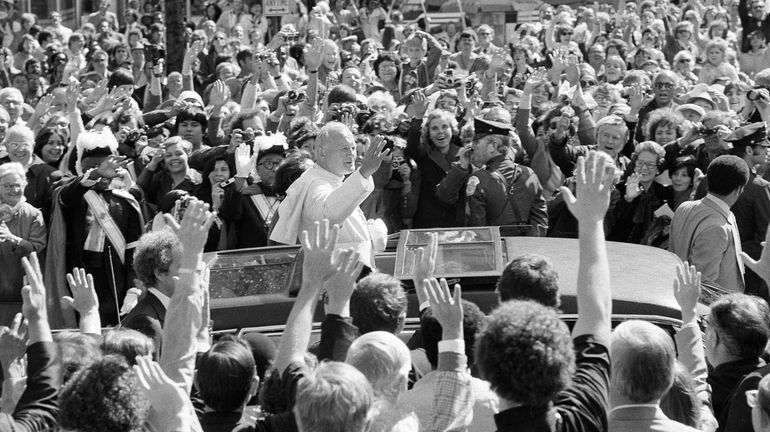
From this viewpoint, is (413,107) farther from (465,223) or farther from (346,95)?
(465,223)

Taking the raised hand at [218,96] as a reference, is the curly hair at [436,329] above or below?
above

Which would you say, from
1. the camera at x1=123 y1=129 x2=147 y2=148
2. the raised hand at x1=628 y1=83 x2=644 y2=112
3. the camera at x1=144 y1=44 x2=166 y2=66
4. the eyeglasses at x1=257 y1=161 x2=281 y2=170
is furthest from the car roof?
the camera at x1=144 y1=44 x2=166 y2=66

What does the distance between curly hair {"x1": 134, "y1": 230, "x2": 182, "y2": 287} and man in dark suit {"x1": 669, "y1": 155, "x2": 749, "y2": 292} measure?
328 cm

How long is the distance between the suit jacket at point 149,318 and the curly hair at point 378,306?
1148 millimetres

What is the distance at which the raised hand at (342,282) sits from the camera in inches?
159

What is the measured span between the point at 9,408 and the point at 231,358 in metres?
0.74

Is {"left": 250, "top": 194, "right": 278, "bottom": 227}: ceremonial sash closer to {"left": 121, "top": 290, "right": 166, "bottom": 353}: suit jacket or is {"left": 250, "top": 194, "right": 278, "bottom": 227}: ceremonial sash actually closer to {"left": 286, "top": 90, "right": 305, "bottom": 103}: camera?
{"left": 121, "top": 290, "right": 166, "bottom": 353}: suit jacket

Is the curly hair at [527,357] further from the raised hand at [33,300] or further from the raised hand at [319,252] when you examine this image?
the raised hand at [33,300]

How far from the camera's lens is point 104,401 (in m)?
3.39

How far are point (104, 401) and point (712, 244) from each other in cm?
488

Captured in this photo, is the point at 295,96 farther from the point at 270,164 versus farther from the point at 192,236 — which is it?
the point at 192,236


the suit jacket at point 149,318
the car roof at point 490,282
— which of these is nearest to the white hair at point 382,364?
the suit jacket at point 149,318

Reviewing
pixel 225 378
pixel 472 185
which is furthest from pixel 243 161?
pixel 225 378

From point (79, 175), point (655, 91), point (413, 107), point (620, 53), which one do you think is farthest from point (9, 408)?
point (620, 53)
